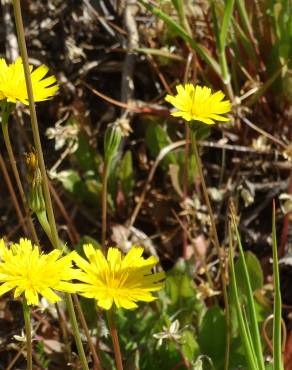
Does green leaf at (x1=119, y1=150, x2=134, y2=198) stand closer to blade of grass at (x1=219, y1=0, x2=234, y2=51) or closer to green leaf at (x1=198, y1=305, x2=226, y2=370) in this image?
blade of grass at (x1=219, y1=0, x2=234, y2=51)

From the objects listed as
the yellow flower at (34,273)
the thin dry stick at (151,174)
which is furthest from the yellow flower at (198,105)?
the thin dry stick at (151,174)

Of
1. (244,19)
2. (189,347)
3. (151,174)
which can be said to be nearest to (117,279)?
(189,347)

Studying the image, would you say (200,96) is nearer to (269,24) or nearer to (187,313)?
(187,313)

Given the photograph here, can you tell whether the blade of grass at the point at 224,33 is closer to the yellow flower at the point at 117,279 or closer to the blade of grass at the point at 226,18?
the blade of grass at the point at 226,18

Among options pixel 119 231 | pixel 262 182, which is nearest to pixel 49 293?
pixel 119 231

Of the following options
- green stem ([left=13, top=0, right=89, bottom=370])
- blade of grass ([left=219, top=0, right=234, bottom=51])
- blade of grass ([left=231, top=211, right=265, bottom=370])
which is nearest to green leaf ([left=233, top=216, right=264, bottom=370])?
blade of grass ([left=231, top=211, right=265, bottom=370])
